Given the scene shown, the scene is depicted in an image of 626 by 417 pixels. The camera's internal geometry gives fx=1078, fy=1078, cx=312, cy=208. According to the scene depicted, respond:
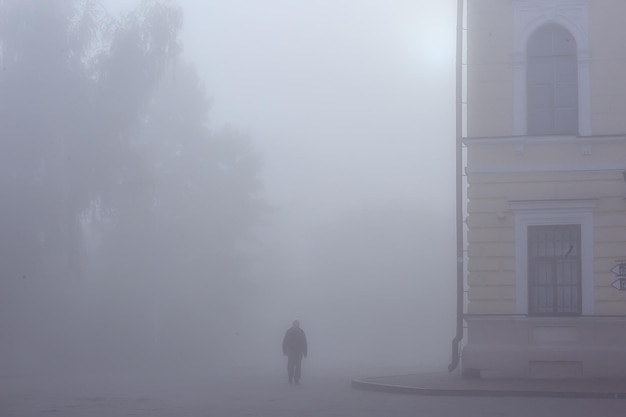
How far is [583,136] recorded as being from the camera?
25797 mm

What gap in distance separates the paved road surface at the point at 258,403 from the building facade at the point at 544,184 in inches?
177

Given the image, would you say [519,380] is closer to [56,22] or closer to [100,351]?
[56,22]

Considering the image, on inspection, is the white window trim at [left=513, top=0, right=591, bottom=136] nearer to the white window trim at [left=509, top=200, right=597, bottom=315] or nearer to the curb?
the white window trim at [left=509, top=200, right=597, bottom=315]

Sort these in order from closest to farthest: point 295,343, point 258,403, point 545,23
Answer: point 258,403 → point 545,23 → point 295,343

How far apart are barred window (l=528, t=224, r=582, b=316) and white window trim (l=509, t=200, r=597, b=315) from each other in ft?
0.58

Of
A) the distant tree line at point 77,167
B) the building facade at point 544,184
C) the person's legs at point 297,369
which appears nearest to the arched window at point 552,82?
the building facade at point 544,184

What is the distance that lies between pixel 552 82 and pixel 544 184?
2619 mm

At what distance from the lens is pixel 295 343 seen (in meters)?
30.0

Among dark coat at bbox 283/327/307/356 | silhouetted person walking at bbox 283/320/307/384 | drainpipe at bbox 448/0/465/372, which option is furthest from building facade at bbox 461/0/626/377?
dark coat at bbox 283/327/307/356

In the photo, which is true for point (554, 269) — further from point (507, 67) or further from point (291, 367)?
point (291, 367)

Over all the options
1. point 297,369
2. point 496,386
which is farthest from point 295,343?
point 496,386

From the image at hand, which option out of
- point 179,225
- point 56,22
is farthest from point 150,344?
point 56,22

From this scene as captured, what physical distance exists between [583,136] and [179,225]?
2888 centimetres

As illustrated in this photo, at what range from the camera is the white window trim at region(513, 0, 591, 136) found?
85.7 ft
